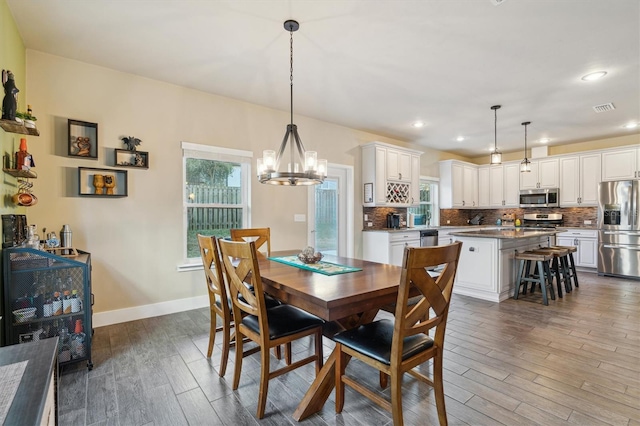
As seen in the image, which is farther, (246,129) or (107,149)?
(246,129)

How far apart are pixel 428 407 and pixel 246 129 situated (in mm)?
3701

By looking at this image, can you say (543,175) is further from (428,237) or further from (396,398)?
(396,398)

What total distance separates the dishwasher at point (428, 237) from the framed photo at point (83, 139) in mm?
5293

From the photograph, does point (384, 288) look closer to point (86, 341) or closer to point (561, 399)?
point (561, 399)

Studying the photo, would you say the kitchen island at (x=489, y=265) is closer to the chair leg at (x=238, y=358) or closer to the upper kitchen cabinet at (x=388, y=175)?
the upper kitchen cabinet at (x=388, y=175)

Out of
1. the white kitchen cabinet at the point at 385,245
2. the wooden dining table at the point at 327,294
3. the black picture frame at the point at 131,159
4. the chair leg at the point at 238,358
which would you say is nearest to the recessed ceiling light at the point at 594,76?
the white kitchen cabinet at the point at 385,245

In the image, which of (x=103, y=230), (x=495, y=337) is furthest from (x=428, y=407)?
(x=103, y=230)

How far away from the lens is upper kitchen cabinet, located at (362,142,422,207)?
5480 millimetres

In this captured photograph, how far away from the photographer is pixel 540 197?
670cm

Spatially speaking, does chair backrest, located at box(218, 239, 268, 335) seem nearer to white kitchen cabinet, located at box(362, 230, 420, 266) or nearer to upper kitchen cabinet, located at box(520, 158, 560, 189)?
white kitchen cabinet, located at box(362, 230, 420, 266)

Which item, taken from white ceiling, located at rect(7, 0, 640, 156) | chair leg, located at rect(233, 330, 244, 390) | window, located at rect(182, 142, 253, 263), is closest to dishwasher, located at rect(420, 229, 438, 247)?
white ceiling, located at rect(7, 0, 640, 156)

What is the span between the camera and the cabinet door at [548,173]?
657 centimetres

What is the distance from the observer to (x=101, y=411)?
1.87 metres

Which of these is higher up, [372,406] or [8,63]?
[8,63]
